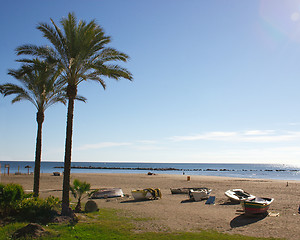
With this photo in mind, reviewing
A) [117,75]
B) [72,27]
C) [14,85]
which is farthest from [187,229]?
[14,85]

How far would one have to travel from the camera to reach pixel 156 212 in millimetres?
17219

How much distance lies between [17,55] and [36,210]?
8.60 meters

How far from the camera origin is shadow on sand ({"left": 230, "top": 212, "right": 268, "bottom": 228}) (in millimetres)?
13792

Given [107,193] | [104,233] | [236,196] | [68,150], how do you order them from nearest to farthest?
[104,233] → [68,150] → [236,196] → [107,193]

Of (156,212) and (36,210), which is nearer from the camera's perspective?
(36,210)

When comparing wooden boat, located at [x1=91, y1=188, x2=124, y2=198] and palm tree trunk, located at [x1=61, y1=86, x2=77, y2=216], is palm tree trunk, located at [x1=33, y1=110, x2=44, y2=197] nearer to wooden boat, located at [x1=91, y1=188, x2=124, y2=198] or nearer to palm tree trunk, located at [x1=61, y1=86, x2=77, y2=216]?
palm tree trunk, located at [x1=61, y1=86, x2=77, y2=216]

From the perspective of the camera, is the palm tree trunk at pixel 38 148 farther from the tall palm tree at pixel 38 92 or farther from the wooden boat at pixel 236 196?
the wooden boat at pixel 236 196

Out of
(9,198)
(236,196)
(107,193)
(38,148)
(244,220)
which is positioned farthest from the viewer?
(107,193)

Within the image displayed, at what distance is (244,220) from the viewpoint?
48.4ft

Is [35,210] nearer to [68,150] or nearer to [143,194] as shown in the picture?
[68,150]

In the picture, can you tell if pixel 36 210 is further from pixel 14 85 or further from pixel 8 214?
pixel 14 85

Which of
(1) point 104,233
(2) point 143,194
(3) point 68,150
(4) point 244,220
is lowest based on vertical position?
(4) point 244,220

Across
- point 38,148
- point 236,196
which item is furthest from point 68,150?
point 236,196

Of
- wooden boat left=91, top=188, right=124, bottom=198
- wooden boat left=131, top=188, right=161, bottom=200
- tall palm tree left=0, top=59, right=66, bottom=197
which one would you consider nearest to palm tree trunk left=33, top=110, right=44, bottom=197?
tall palm tree left=0, top=59, right=66, bottom=197
